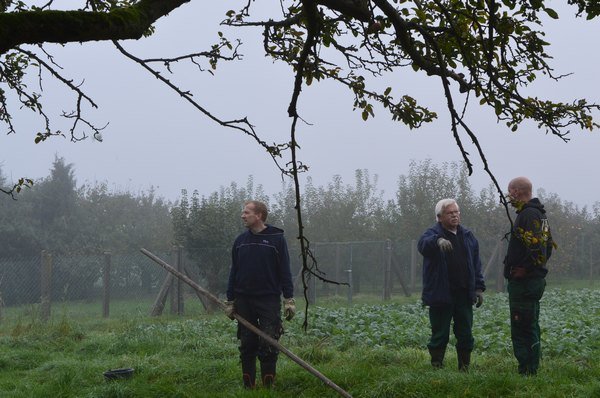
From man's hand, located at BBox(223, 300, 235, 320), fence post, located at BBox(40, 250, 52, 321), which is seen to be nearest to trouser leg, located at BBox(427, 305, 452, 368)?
man's hand, located at BBox(223, 300, 235, 320)

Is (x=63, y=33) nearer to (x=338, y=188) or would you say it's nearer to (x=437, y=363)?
(x=437, y=363)

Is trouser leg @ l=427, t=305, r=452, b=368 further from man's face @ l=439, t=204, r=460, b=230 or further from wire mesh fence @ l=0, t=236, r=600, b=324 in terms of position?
wire mesh fence @ l=0, t=236, r=600, b=324

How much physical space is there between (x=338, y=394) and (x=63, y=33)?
427 cm

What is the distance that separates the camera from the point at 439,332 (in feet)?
24.9

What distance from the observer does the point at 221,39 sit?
579cm

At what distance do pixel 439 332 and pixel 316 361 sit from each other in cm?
135

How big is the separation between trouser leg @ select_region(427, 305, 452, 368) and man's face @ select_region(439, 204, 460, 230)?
76 centimetres

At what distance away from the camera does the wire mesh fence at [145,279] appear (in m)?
17.0

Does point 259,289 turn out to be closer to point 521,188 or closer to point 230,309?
point 230,309

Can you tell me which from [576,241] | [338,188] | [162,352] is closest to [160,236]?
[338,188]

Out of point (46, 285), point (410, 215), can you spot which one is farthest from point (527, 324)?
point (410, 215)

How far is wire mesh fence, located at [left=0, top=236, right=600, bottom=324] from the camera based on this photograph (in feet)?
55.7

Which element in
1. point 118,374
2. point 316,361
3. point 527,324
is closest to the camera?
point 527,324

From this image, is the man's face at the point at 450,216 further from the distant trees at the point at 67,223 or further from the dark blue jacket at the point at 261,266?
the distant trees at the point at 67,223
